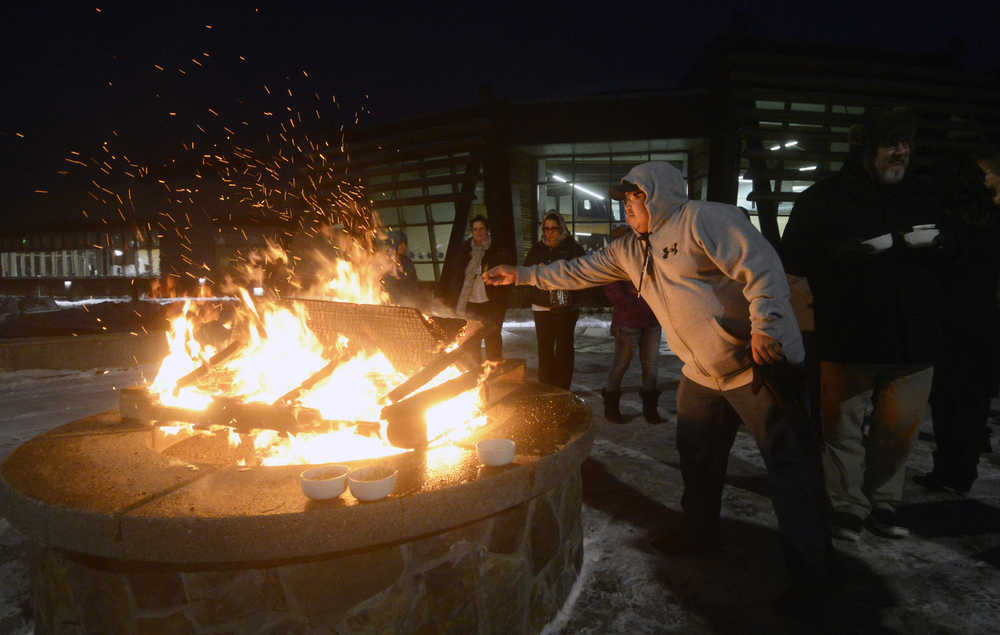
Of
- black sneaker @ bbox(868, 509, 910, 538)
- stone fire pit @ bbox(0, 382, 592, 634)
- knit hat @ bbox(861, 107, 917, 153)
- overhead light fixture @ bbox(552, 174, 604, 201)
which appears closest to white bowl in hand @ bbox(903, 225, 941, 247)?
knit hat @ bbox(861, 107, 917, 153)

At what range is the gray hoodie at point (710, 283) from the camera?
2551mm

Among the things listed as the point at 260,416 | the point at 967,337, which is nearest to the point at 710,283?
the point at 260,416

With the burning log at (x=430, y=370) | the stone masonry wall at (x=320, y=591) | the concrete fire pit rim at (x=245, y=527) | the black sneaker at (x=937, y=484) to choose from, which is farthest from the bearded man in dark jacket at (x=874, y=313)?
the concrete fire pit rim at (x=245, y=527)

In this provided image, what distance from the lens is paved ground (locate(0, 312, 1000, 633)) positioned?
2.62 meters

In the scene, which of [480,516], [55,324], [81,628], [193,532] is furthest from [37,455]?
[55,324]

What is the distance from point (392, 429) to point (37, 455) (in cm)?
181

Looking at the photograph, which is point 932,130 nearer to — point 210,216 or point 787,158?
point 787,158

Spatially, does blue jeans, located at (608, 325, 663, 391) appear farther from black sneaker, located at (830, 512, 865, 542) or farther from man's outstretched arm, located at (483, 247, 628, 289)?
black sneaker, located at (830, 512, 865, 542)

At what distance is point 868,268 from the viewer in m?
3.45

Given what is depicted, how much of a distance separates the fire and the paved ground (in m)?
1.11

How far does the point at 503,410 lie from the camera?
362 centimetres

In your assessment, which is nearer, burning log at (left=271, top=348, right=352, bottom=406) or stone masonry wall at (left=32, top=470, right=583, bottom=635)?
stone masonry wall at (left=32, top=470, right=583, bottom=635)

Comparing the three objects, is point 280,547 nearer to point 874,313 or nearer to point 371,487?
point 371,487

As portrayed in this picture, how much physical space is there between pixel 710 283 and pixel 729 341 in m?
0.31
